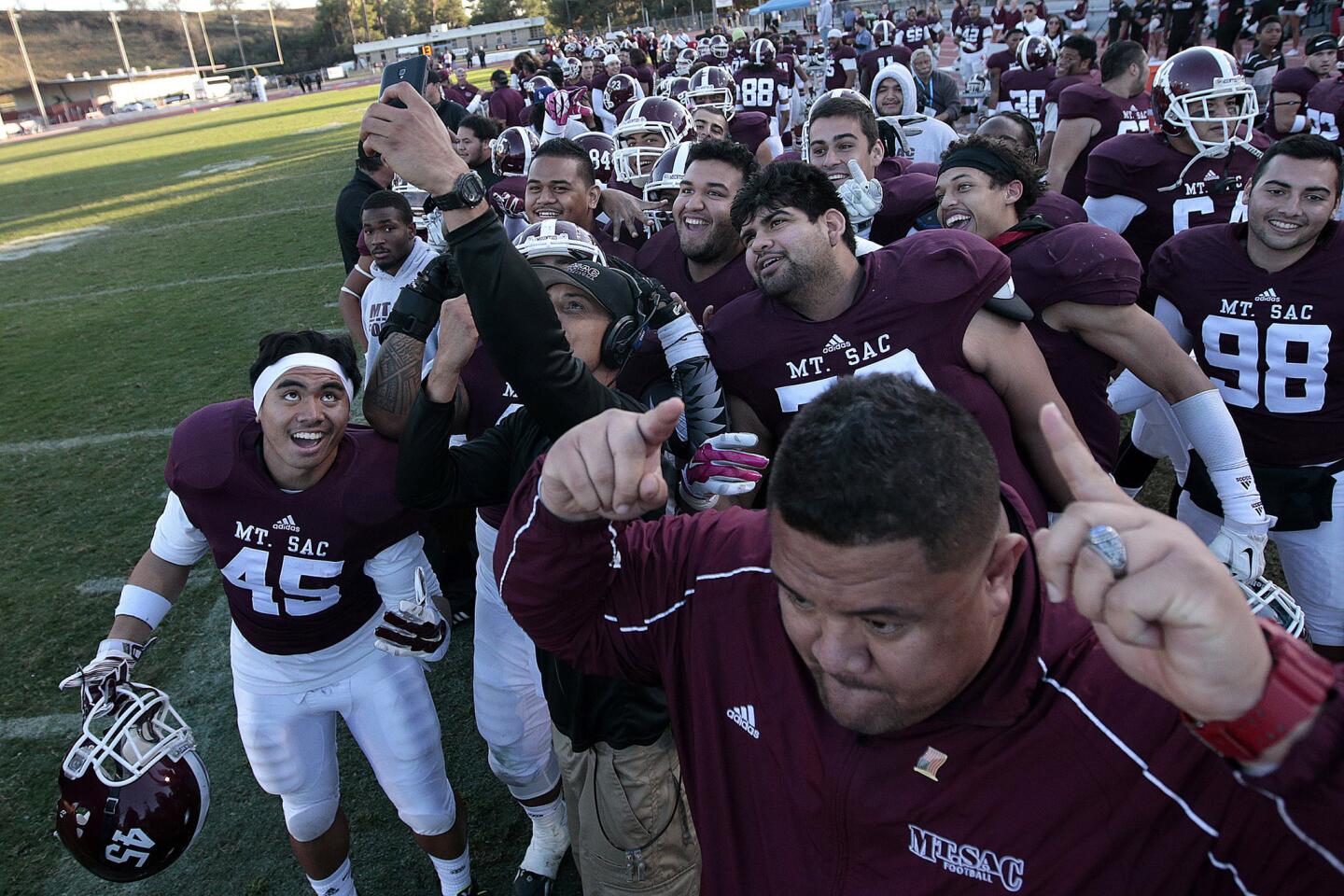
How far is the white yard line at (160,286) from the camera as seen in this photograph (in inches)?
428

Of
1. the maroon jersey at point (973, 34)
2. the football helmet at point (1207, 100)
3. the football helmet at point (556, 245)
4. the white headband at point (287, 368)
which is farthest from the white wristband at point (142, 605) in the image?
the maroon jersey at point (973, 34)

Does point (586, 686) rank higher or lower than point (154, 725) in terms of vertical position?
higher

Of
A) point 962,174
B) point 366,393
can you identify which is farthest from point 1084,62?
point 366,393

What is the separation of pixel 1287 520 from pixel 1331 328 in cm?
66

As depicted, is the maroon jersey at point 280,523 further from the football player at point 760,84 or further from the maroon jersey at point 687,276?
the football player at point 760,84

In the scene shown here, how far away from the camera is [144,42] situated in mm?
90938

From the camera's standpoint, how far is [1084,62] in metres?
8.58

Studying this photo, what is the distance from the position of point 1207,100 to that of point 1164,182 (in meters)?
0.39

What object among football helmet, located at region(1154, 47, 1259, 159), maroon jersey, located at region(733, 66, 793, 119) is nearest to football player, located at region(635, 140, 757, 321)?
football helmet, located at region(1154, 47, 1259, 159)

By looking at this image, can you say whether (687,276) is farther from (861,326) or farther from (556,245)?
(861,326)

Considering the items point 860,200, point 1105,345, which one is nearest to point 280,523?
point 860,200

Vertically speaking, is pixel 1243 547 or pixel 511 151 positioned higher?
pixel 511 151

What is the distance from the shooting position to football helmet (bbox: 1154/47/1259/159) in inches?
A: 166

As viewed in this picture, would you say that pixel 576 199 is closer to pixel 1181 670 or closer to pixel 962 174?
pixel 962 174
